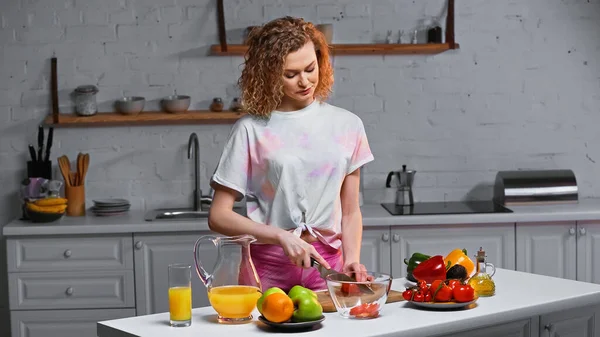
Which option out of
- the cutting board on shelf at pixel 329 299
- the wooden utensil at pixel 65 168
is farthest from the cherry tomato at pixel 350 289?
the wooden utensil at pixel 65 168

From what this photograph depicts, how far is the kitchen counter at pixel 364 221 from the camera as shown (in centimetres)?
449

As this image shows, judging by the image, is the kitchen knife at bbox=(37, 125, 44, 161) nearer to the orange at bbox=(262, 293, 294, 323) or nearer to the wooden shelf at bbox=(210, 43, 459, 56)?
the wooden shelf at bbox=(210, 43, 459, 56)

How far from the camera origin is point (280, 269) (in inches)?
115

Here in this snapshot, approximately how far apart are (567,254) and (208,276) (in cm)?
276

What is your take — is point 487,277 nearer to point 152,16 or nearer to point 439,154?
point 439,154

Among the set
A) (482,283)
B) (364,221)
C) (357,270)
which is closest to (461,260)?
(482,283)

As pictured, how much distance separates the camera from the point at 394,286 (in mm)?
2914

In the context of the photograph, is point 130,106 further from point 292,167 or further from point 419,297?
point 419,297

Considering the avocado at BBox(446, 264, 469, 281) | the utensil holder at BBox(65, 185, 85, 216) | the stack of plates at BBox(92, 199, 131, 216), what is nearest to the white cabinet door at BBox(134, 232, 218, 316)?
the stack of plates at BBox(92, 199, 131, 216)

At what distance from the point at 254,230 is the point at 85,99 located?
235 centimetres

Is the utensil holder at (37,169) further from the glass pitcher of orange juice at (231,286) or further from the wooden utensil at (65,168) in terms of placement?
the glass pitcher of orange juice at (231,286)

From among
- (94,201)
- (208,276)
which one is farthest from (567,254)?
(208,276)

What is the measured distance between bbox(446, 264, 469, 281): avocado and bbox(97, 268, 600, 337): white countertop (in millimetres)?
83

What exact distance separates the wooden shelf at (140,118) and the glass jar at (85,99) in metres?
0.03
